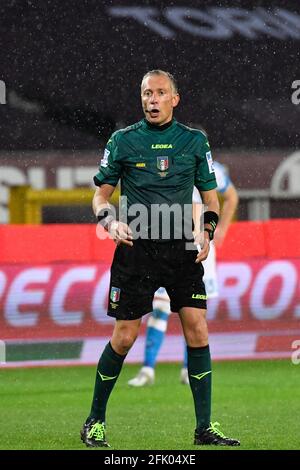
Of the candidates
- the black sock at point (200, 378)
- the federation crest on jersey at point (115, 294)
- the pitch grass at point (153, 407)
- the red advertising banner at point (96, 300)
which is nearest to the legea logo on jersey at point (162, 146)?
the federation crest on jersey at point (115, 294)

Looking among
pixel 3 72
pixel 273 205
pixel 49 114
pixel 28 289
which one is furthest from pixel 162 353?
pixel 3 72

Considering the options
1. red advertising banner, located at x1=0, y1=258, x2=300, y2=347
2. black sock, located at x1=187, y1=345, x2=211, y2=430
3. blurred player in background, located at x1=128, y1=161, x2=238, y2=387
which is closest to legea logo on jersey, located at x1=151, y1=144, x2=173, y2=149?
black sock, located at x1=187, y1=345, x2=211, y2=430

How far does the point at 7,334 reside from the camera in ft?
38.5

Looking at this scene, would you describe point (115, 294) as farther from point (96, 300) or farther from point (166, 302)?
point (96, 300)

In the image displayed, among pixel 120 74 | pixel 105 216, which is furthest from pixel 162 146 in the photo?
pixel 120 74

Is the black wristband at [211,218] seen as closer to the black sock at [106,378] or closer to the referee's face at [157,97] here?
the referee's face at [157,97]

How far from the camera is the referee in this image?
22.1 ft

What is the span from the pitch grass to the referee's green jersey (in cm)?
134

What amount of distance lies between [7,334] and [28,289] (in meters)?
0.46

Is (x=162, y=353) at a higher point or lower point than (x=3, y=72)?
lower
